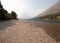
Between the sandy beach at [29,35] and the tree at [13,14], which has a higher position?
the tree at [13,14]

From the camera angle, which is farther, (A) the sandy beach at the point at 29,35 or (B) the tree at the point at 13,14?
(B) the tree at the point at 13,14

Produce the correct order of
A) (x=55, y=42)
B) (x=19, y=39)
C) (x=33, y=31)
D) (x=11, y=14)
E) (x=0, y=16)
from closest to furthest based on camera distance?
(x=55, y=42), (x=19, y=39), (x=33, y=31), (x=0, y=16), (x=11, y=14)

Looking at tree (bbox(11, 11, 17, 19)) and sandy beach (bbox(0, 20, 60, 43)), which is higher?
tree (bbox(11, 11, 17, 19))

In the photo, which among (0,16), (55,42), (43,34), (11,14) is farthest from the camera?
(11,14)

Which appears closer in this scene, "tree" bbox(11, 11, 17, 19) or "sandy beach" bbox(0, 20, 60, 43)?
"sandy beach" bbox(0, 20, 60, 43)

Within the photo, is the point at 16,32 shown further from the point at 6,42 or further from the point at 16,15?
the point at 16,15

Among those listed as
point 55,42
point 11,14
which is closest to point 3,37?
point 55,42

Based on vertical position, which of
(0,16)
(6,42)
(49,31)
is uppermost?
(0,16)

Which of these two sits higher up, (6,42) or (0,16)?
(0,16)

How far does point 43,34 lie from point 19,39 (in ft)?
5.02

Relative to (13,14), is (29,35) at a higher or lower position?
lower

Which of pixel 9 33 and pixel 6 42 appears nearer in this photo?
pixel 6 42

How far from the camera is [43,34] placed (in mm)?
7453

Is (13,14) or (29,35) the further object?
(13,14)
